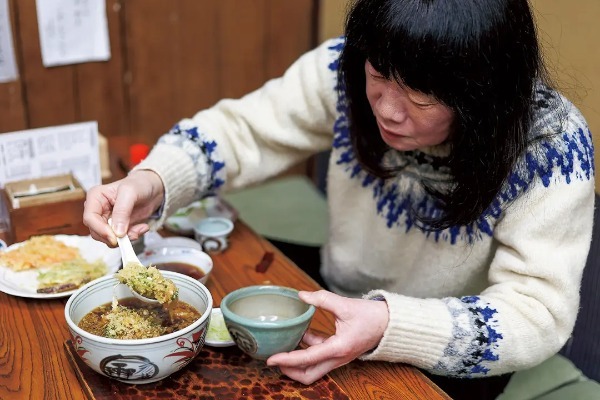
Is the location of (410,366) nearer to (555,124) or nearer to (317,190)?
(555,124)

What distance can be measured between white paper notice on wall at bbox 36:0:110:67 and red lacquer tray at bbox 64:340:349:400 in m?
1.98

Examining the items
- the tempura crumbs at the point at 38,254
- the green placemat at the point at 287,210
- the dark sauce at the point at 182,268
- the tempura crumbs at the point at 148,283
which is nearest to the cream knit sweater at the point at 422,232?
the dark sauce at the point at 182,268

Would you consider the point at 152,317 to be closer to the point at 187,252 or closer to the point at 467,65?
the point at 187,252

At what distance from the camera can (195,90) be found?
3213mm

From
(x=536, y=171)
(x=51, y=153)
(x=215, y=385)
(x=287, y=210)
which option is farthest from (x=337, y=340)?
(x=287, y=210)

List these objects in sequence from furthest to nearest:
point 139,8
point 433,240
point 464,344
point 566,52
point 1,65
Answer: point 139,8
point 1,65
point 566,52
point 433,240
point 464,344

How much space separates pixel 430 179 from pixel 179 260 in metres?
0.56

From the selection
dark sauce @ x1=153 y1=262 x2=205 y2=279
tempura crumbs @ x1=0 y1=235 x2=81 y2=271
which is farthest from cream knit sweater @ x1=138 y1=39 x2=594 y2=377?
tempura crumbs @ x1=0 y1=235 x2=81 y2=271

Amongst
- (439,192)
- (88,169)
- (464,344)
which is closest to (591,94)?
(439,192)

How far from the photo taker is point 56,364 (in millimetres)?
1115

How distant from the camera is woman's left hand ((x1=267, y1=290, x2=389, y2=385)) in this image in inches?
41.8

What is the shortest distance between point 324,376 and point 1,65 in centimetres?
219

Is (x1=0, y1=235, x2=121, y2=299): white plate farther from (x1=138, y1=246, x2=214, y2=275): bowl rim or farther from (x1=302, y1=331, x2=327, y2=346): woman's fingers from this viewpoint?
(x1=302, y1=331, x2=327, y2=346): woman's fingers

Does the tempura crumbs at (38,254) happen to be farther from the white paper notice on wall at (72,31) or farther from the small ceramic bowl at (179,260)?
Answer: the white paper notice on wall at (72,31)
